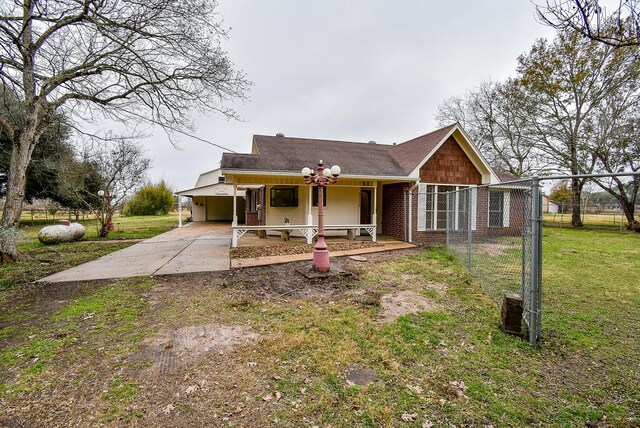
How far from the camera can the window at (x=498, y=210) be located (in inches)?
508

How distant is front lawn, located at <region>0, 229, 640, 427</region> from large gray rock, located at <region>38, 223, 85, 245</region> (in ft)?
26.0

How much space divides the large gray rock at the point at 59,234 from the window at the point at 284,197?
8.47 meters

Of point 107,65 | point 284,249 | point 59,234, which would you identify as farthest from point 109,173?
point 284,249

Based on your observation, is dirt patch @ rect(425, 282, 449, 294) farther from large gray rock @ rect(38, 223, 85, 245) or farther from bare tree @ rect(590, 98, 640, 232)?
bare tree @ rect(590, 98, 640, 232)

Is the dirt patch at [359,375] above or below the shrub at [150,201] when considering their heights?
below

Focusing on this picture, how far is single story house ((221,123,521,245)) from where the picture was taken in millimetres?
11281

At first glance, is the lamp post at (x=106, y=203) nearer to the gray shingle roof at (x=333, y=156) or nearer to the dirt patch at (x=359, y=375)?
the gray shingle roof at (x=333, y=156)

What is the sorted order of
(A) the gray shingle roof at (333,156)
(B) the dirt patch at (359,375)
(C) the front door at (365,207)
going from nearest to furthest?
(B) the dirt patch at (359,375), (A) the gray shingle roof at (333,156), (C) the front door at (365,207)

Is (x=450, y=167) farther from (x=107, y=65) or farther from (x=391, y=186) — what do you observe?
(x=107, y=65)

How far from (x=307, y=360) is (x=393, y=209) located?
10.4 metres

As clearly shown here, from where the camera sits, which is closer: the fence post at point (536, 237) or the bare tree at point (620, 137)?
the fence post at point (536, 237)

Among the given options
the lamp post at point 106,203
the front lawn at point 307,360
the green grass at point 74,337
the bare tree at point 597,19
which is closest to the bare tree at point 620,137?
the front lawn at point 307,360

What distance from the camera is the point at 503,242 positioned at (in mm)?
11047

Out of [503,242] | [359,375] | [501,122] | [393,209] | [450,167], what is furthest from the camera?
[501,122]
